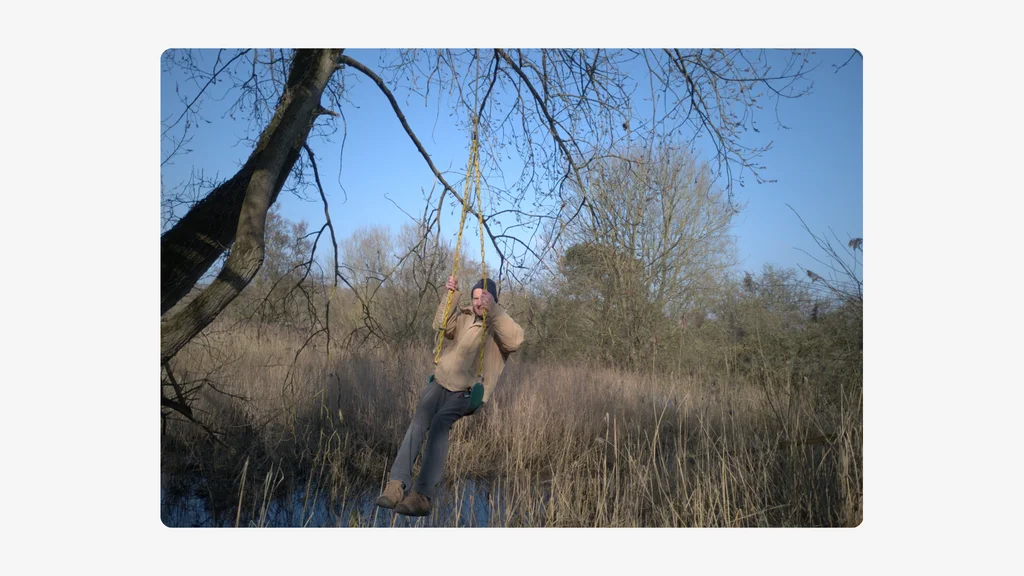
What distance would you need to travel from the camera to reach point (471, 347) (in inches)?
121

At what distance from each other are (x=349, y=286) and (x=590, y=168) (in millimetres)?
1626

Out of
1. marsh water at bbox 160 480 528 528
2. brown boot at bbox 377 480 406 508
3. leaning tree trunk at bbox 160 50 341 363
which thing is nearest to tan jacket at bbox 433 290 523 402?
brown boot at bbox 377 480 406 508

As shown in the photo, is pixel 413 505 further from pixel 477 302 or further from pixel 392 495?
pixel 477 302

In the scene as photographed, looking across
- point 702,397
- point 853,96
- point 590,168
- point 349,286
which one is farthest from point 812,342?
point 349,286

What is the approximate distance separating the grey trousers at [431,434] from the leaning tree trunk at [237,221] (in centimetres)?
104

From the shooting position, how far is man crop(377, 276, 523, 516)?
304 centimetres

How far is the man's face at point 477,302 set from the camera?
120 inches

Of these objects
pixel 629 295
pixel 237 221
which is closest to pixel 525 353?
pixel 629 295

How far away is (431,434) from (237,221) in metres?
1.46

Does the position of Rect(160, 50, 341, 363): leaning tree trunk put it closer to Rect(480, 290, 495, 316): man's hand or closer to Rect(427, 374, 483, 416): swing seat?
Rect(480, 290, 495, 316): man's hand

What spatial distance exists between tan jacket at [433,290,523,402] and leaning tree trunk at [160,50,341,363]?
969 mm

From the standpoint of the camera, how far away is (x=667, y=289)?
5.31m

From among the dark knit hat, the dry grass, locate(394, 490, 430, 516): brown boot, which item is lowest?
locate(394, 490, 430, 516): brown boot
